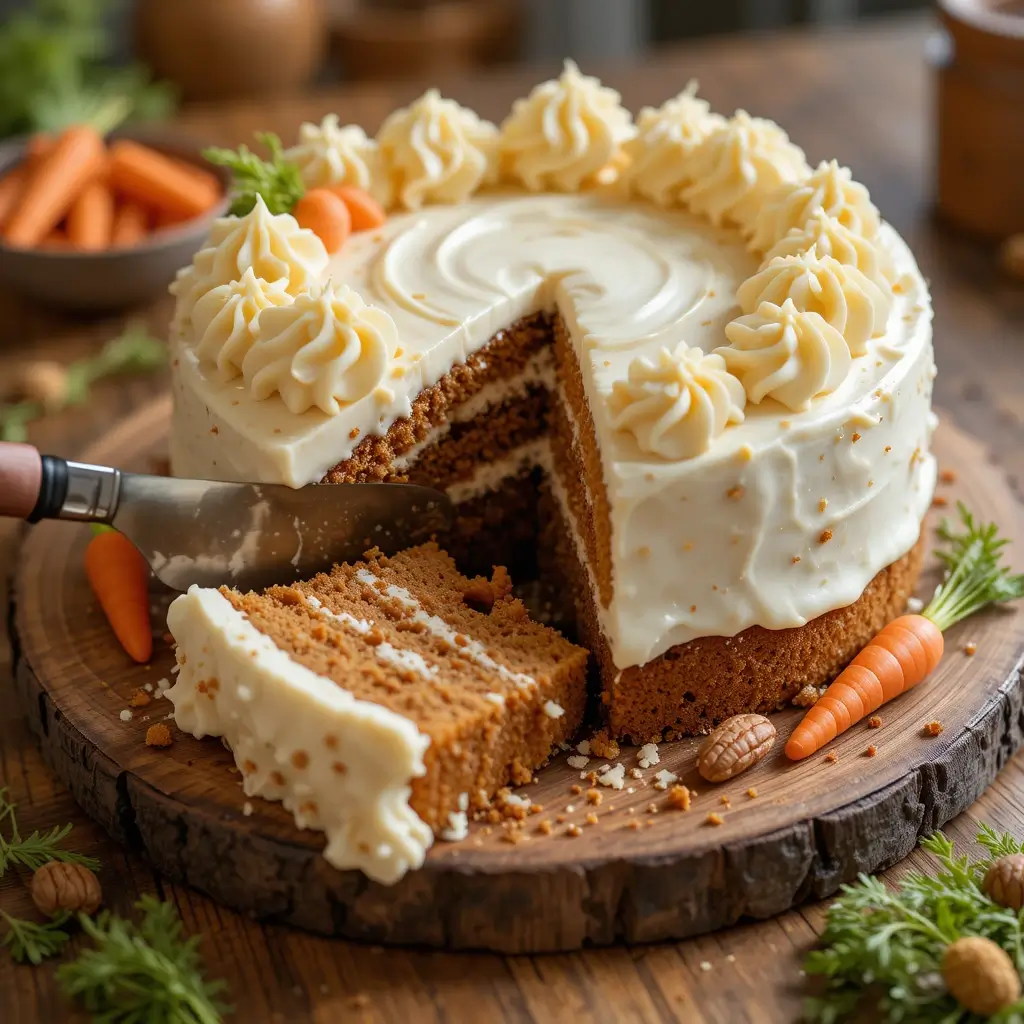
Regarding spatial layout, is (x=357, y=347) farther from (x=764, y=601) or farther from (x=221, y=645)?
(x=764, y=601)

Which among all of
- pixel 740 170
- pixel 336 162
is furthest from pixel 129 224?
pixel 740 170

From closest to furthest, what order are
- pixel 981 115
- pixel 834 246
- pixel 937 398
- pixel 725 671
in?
pixel 725 671 → pixel 834 246 → pixel 937 398 → pixel 981 115

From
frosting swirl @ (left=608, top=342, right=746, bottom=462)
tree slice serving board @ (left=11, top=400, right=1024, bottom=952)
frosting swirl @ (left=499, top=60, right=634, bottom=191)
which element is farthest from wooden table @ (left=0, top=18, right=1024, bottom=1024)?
frosting swirl @ (left=499, top=60, right=634, bottom=191)

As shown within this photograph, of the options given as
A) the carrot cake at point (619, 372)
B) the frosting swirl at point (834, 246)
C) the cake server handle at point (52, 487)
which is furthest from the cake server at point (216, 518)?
the frosting swirl at point (834, 246)

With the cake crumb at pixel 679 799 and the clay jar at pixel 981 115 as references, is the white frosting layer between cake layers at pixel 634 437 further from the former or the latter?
the clay jar at pixel 981 115

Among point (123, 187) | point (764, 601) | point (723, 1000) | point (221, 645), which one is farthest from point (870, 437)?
point (123, 187)

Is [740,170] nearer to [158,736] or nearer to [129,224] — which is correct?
[158,736]

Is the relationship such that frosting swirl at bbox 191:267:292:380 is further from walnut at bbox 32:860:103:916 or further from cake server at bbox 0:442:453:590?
walnut at bbox 32:860:103:916
